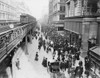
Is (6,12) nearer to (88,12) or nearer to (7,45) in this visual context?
(88,12)

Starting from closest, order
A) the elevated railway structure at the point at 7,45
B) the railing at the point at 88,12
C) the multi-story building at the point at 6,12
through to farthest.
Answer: the elevated railway structure at the point at 7,45 < the railing at the point at 88,12 < the multi-story building at the point at 6,12

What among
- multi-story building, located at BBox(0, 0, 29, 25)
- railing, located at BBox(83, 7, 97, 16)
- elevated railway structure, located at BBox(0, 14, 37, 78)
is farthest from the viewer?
multi-story building, located at BBox(0, 0, 29, 25)

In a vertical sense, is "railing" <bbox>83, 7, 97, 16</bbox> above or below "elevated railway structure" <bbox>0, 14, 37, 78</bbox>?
above

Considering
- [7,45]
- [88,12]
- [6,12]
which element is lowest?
[7,45]

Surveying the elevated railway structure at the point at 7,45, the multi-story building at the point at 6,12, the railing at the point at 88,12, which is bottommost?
the elevated railway structure at the point at 7,45

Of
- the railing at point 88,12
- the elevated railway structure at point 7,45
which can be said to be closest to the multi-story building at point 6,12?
the railing at point 88,12

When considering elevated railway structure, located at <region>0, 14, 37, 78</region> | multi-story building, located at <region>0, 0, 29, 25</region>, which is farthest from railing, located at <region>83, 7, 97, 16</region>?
multi-story building, located at <region>0, 0, 29, 25</region>

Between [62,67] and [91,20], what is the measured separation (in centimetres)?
870

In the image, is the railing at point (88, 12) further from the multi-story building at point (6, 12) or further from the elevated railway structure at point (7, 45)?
the multi-story building at point (6, 12)

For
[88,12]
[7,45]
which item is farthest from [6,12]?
[7,45]

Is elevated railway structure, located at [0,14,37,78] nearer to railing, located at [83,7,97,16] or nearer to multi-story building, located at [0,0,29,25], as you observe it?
railing, located at [83,7,97,16]

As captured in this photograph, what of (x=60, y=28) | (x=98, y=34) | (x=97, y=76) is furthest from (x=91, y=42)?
(x=60, y=28)

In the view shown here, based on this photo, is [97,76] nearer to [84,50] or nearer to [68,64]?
[68,64]

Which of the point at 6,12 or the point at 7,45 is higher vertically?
the point at 6,12
